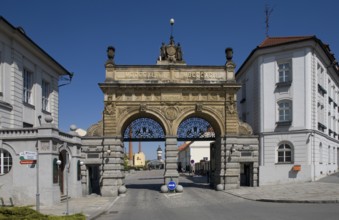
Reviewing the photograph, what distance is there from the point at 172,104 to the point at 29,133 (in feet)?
38.1

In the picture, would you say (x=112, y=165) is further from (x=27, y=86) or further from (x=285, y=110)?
(x=285, y=110)

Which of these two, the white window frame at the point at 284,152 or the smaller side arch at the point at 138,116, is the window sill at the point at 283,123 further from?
the smaller side arch at the point at 138,116

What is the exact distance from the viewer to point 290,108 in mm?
30969

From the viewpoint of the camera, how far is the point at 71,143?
24984 mm

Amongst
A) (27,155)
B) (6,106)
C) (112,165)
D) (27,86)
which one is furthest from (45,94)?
(27,155)

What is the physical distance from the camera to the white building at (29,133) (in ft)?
68.3

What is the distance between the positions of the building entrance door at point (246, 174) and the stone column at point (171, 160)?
18.9 feet

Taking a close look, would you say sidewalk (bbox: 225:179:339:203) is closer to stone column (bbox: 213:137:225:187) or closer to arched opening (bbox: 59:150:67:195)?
stone column (bbox: 213:137:225:187)

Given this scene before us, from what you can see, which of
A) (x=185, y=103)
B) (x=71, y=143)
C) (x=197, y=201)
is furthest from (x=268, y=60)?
(x=71, y=143)

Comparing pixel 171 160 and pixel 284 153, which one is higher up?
pixel 284 153

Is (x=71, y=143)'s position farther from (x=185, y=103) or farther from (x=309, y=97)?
(x=309, y=97)

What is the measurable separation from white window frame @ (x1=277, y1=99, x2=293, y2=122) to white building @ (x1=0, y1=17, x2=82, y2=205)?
1513 cm

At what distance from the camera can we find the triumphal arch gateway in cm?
2953

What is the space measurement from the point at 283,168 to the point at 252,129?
4.07m
